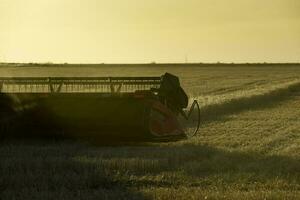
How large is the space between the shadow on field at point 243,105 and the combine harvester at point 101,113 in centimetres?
541

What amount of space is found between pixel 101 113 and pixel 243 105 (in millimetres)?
11105

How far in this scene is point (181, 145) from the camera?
1247 cm

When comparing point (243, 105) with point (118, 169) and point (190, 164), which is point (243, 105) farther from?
point (118, 169)

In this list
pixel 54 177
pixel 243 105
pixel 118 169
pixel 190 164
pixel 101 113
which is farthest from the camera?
pixel 243 105

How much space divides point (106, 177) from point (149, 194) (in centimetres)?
117

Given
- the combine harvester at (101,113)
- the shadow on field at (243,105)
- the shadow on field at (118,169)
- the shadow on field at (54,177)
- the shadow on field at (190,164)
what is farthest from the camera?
the shadow on field at (243,105)

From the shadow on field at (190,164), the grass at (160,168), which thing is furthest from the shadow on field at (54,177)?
the shadow on field at (190,164)

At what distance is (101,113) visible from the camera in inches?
479

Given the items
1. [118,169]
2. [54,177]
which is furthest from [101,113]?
[54,177]

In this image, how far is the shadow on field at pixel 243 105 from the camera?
1906cm

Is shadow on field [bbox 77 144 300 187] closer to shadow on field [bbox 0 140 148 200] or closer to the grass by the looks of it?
the grass

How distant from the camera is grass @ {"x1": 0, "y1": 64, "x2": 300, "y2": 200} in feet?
26.4

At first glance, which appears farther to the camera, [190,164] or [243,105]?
[243,105]

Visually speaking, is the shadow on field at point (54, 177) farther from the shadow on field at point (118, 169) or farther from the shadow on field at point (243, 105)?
the shadow on field at point (243, 105)
